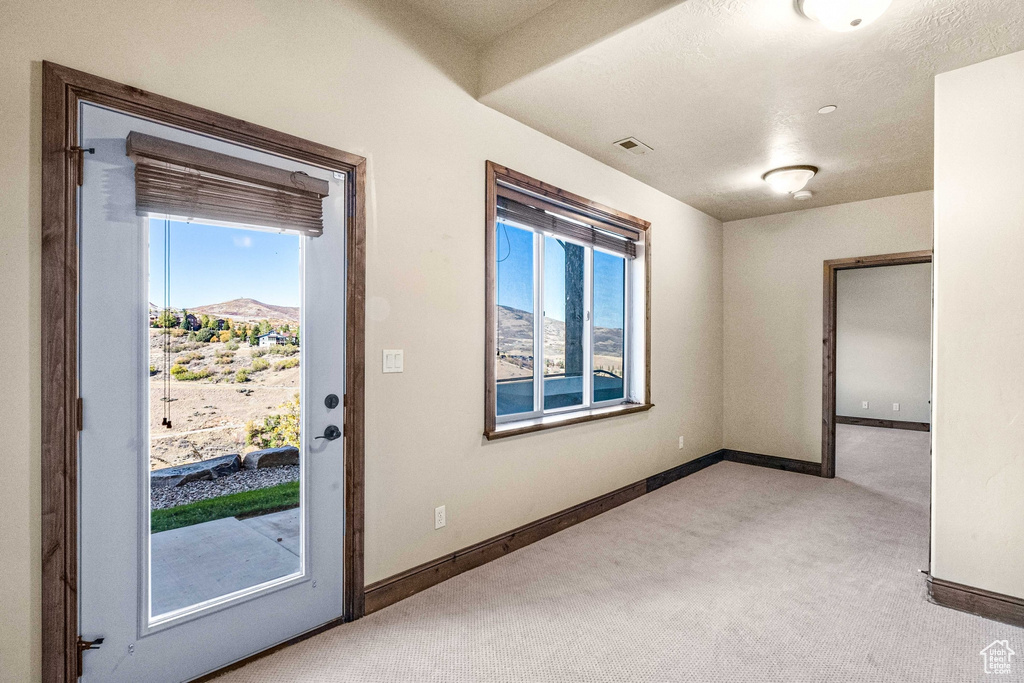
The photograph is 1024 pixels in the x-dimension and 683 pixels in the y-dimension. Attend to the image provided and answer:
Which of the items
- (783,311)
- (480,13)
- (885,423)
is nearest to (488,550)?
(480,13)

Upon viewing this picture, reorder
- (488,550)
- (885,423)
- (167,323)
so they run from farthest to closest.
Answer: (885,423) < (488,550) < (167,323)

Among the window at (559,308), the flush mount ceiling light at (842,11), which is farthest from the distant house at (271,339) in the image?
the flush mount ceiling light at (842,11)

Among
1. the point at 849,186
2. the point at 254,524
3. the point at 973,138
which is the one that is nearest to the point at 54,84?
the point at 254,524

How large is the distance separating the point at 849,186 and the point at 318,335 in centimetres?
435

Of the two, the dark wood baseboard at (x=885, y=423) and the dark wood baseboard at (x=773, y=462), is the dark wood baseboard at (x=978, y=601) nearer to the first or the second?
the dark wood baseboard at (x=773, y=462)

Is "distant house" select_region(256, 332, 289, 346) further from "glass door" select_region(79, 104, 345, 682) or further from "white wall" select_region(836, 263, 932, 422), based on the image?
"white wall" select_region(836, 263, 932, 422)

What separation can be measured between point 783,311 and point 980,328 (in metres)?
2.76

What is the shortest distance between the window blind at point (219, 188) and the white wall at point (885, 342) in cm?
768

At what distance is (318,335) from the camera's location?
7.11 ft

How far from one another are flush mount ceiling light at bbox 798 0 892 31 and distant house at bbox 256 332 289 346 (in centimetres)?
239

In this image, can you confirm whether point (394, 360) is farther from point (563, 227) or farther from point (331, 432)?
point (563, 227)

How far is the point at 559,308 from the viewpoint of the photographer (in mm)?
3766

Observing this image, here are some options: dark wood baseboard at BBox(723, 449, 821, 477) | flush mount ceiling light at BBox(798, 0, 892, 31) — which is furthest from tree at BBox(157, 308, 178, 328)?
dark wood baseboard at BBox(723, 449, 821, 477)

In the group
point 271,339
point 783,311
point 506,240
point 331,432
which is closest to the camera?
point 271,339
